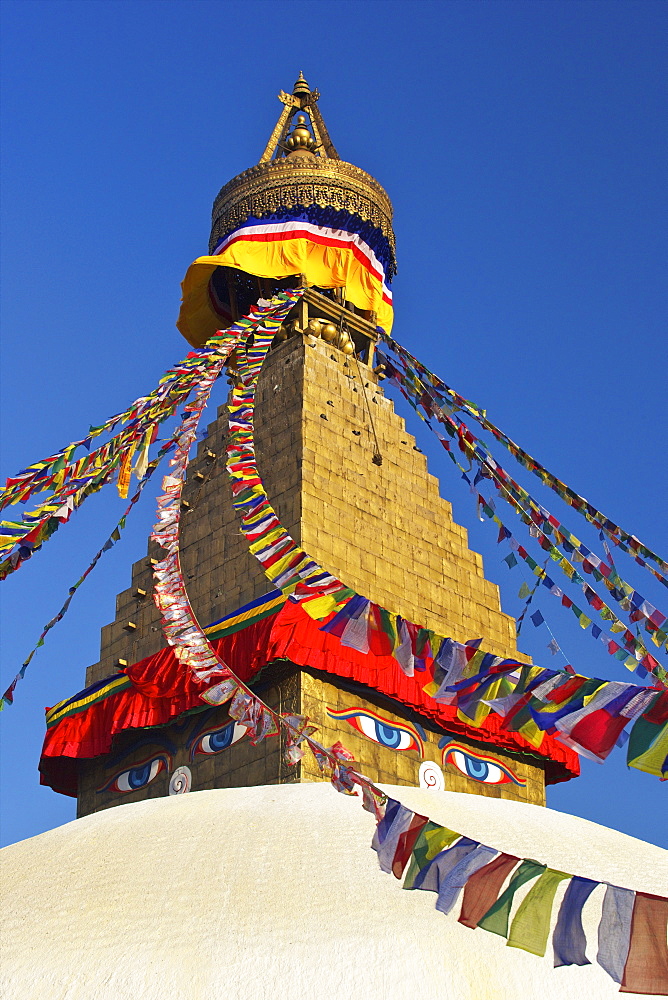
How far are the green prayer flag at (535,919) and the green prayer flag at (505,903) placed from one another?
0.04 metres

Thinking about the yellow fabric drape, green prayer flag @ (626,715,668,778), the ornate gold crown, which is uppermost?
the ornate gold crown

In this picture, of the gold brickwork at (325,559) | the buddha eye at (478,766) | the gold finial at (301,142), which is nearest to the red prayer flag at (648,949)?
the gold brickwork at (325,559)

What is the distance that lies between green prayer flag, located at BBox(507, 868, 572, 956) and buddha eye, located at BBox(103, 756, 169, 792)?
6065 mm

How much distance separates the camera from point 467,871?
5.43 meters

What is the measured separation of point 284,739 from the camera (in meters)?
9.63

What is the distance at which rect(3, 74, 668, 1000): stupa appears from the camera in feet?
19.3

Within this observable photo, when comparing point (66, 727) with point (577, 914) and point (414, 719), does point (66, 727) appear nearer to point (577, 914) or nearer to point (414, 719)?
point (414, 719)

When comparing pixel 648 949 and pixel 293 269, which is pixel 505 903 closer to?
pixel 648 949

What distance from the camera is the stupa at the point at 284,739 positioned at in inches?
232

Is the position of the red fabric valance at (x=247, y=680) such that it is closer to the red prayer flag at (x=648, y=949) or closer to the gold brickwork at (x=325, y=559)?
the gold brickwork at (x=325, y=559)

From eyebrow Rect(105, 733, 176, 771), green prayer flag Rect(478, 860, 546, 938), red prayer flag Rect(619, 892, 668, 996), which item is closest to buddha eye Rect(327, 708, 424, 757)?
eyebrow Rect(105, 733, 176, 771)

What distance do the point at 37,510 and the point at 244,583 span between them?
9.81ft

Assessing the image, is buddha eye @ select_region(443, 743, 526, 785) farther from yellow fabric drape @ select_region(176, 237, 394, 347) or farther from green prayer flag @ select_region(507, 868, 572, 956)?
yellow fabric drape @ select_region(176, 237, 394, 347)

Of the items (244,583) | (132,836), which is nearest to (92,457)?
(244,583)
